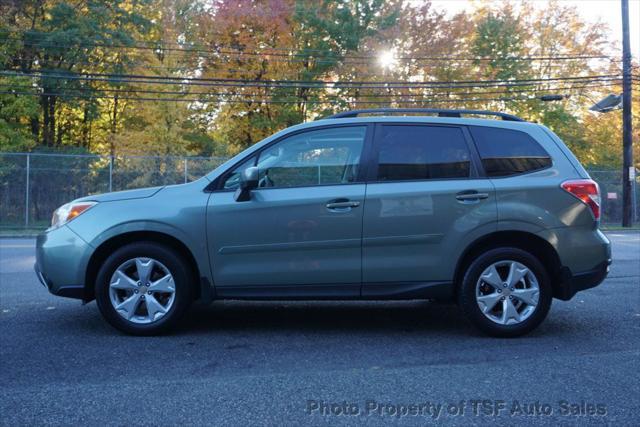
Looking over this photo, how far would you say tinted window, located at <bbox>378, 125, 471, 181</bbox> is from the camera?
5133 millimetres

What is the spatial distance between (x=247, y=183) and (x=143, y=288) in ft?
4.02

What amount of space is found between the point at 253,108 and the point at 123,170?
10253 millimetres

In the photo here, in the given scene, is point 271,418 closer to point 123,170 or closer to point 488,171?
point 488,171

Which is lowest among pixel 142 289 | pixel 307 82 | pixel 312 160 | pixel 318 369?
pixel 318 369

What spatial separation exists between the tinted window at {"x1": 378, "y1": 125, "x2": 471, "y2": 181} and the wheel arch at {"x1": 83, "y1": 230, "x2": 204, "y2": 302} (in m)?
1.75

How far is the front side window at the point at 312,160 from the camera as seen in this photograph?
514 cm

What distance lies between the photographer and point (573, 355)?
4574 mm

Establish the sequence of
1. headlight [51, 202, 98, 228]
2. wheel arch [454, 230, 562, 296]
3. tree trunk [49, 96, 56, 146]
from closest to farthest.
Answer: wheel arch [454, 230, 562, 296] → headlight [51, 202, 98, 228] → tree trunk [49, 96, 56, 146]

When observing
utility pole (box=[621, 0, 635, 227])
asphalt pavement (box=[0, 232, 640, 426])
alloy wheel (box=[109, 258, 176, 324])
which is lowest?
asphalt pavement (box=[0, 232, 640, 426])

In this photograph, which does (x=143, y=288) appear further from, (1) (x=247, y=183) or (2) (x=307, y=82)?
(2) (x=307, y=82)

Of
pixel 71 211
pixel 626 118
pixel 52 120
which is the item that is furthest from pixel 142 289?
pixel 52 120

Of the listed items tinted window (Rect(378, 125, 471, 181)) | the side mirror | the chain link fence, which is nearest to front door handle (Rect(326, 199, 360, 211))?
tinted window (Rect(378, 125, 471, 181))

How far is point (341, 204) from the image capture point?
500 cm

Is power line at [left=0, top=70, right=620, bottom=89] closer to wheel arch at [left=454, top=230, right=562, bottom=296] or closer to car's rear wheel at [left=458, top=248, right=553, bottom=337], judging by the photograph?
wheel arch at [left=454, top=230, right=562, bottom=296]
